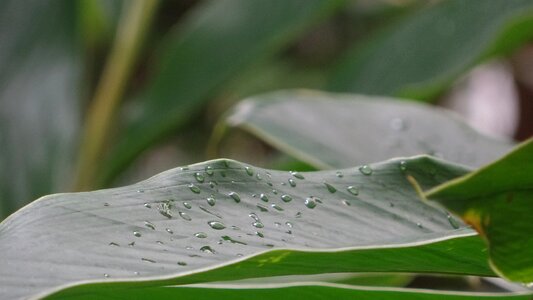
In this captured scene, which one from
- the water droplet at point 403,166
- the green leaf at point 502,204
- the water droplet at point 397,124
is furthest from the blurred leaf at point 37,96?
the green leaf at point 502,204

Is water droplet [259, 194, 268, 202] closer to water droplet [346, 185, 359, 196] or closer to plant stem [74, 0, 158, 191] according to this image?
water droplet [346, 185, 359, 196]

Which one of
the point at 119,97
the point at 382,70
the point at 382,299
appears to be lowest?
the point at 382,299

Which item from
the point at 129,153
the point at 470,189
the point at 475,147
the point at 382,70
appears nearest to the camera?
the point at 470,189

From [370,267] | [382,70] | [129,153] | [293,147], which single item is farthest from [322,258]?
[129,153]

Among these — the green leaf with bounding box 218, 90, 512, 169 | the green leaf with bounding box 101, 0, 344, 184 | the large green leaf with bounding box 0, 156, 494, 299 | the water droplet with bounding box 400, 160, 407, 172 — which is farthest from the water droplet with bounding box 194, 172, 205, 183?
the green leaf with bounding box 101, 0, 344, 184

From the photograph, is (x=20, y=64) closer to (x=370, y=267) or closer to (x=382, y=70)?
(x=382, y=70)

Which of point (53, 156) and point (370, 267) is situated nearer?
point (370, 267)

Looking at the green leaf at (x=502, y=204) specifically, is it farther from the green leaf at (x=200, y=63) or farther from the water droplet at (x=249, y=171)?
the green leaf at (x=200, y=63)
